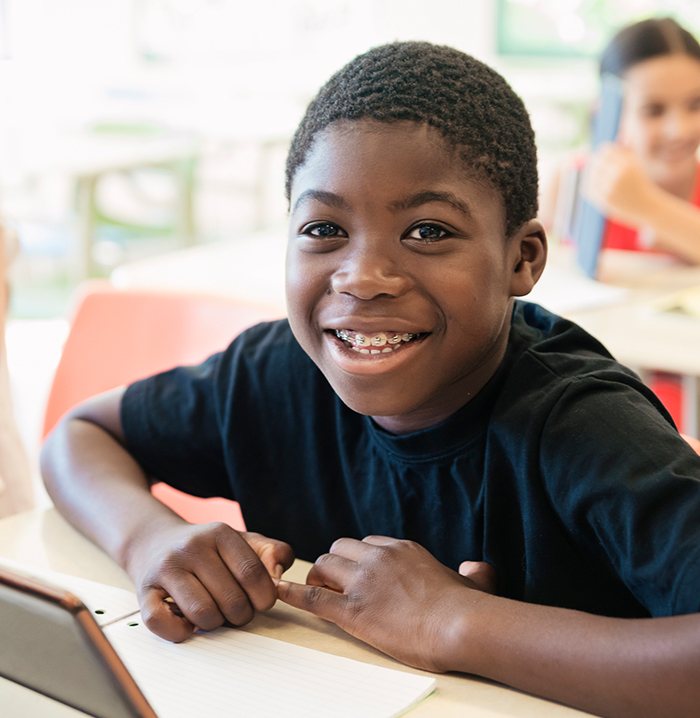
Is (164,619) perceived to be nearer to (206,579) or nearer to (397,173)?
(206,579)

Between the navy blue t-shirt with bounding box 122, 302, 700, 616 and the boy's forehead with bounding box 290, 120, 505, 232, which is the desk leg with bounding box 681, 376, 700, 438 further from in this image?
the boy's forehead with bounding box 290, 120, 505, 232

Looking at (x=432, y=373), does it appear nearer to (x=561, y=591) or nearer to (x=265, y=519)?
(x=561, y=591)

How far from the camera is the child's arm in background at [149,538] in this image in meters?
0.90

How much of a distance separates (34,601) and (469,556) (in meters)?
0.52

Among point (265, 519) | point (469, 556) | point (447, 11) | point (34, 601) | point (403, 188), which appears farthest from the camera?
point (447, 11)

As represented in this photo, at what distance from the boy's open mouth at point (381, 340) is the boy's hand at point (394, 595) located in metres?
0.16

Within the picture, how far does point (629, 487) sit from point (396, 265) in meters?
0.25

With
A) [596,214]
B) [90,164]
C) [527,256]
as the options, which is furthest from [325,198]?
[90,164]

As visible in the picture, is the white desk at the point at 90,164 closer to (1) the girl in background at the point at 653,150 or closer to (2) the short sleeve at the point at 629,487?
(1) the girl in background at the point at 653,150

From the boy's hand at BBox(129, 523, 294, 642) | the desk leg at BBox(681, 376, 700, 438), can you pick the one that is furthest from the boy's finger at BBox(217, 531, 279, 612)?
the desk leg at BBox(681, 376, 700, 438)

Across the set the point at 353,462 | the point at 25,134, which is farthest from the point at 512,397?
the point at 25,134

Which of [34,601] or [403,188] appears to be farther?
[403,188]

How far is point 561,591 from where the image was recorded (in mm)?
959

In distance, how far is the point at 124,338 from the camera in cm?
156
